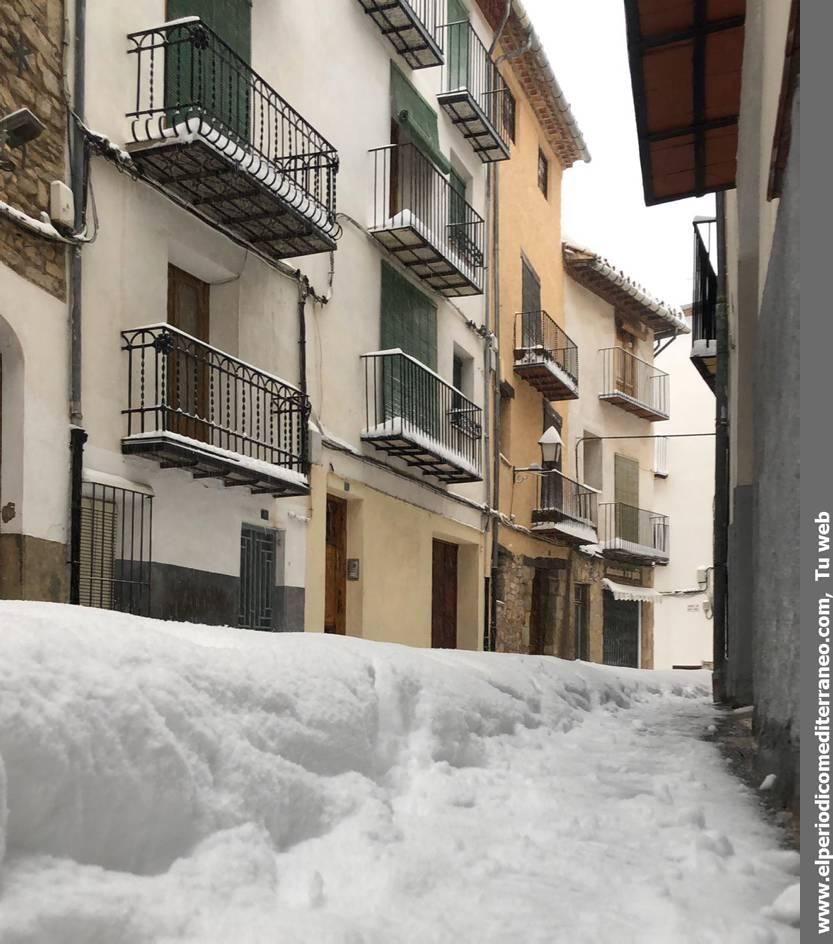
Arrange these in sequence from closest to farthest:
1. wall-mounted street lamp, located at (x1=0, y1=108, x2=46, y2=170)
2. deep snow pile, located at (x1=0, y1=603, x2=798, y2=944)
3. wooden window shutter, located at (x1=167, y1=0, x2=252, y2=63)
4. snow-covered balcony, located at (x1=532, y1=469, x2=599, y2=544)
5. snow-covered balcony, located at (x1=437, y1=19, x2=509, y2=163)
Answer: deep snow pile, located at (x1=0, y1=603, x2=798, y2=944) < wall-mounted street lamp, located at (x1=0, y1=108, x2=46, y2=170) < wooden window shutter, located at (x1=167, y1=0, x2=252, y2=63) < snow-covered balcony, located at (x1=437, y1=19, x2=509, y2=163) < snow-covered balcony, located at (x1=532, y1=469, x2=599, y2=544)

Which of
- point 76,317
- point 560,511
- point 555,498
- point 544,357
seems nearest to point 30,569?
point 76,317

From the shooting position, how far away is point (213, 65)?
8289mm

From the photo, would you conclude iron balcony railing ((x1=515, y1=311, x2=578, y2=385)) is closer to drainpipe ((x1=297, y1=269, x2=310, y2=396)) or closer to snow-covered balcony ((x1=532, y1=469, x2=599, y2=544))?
snow-covered balcony ((x1=532, y1=469, x2=599, y2=544))

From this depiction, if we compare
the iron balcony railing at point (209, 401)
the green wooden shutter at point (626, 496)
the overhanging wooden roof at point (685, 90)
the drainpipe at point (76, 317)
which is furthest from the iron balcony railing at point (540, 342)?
the drainpipe at point (76, 317)

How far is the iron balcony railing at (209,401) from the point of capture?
8.34 m

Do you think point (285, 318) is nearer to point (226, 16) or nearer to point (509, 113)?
point (226, 16)

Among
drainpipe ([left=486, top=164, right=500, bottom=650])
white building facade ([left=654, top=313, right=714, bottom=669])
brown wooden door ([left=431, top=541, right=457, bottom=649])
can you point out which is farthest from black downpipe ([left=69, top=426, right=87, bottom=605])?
white building facade ([left=654, top=313, right=714, bottom=669])

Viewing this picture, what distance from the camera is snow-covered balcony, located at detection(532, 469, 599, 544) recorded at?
63.2ft

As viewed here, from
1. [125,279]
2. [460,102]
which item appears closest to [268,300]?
[125,279]

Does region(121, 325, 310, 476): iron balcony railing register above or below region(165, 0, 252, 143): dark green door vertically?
below

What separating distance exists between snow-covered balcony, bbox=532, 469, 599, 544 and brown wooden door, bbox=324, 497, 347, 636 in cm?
689

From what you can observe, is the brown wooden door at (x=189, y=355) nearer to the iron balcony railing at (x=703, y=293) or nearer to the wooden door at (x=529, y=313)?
the iron balcony railing at (x=703, y=293)

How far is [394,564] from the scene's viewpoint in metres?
13.6

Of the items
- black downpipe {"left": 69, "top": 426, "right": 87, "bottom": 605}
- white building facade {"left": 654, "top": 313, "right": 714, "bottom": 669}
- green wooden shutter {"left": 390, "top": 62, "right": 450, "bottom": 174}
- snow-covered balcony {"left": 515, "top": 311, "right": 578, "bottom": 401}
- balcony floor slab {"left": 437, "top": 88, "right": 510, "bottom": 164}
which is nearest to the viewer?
black downpipe {"left": 69, "top": 426, "right": 87, "bottom": 605}
